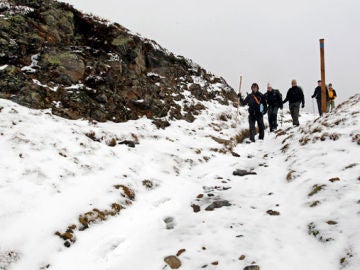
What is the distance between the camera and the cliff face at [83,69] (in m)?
10.4

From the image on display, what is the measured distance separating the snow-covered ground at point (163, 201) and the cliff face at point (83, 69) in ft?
4.48

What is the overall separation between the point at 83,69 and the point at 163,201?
8145 millimetres

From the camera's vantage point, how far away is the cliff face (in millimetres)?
10406

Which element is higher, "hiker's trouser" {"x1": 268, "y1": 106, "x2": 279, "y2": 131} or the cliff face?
the cliff face

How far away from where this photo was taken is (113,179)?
712 centimetres

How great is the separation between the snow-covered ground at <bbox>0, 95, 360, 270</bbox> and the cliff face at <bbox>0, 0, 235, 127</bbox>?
1367mm

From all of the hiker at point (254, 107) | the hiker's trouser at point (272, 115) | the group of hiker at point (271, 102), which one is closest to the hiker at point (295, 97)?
the group of hiker at point (271, 102)

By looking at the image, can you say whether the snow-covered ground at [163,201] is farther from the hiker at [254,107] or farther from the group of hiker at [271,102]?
the group of hiker at [271,102]

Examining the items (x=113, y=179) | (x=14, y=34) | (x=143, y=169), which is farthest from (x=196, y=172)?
(x=14, y=34)

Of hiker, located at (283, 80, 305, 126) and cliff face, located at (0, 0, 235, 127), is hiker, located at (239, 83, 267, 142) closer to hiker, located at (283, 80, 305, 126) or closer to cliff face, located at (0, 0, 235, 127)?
hiker, located at (283, 80, 305, 126)

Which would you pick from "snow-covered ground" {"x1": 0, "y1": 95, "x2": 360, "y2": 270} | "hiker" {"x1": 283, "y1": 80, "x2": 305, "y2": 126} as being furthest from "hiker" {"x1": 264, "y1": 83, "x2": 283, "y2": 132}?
"snow-covered ground" {"x1": 0, "y1": 95, "x2": 360, "y2": 270}

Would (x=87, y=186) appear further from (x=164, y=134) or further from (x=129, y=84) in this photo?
(x=129, y=84)

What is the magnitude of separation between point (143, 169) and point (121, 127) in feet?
10.4

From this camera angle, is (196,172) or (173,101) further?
(173,101)
